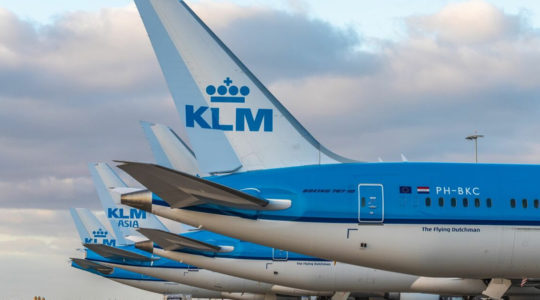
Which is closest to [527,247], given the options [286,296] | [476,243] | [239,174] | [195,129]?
[476,243]

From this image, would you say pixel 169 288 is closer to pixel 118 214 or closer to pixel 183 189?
pixel 118 214

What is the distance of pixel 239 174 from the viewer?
1817 centimetres

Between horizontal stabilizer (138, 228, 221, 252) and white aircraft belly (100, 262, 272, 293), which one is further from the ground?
horizontal stabilizer (138, 228, 221, 252)

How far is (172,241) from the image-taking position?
30.2m

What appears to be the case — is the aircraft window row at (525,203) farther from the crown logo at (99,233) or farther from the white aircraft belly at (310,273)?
the crown logo at (99,233)

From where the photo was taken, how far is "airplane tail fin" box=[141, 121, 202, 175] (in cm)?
3000

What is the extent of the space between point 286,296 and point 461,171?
67.6 feet

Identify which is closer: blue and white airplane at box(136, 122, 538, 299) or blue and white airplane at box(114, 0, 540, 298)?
blue and white airplane at box(114, 0, 540, 298)

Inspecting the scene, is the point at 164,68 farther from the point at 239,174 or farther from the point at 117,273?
the point at 117,273

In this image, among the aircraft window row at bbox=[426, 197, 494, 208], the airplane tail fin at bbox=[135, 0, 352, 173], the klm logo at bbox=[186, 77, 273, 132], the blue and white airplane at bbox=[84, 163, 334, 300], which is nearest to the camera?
the airplane tail fin at bbox=[135, 0, 352, 173]

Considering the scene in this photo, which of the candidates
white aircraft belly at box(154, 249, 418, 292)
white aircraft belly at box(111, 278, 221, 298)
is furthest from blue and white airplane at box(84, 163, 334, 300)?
white aircraft belly at box(154, 249, 418, 292)

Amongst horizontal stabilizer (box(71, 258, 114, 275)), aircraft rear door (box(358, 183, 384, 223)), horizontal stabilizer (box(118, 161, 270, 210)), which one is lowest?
horizontal stabilizer (box(118, 161, 270, 210))

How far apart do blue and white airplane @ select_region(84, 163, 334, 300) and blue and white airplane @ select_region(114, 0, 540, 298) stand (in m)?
14.9

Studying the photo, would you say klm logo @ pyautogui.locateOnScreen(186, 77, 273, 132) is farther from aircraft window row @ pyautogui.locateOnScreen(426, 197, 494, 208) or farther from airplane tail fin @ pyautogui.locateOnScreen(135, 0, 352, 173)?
aircraft window row @ pyautogui.locateOnScreen(426, 197, 494, 208)
